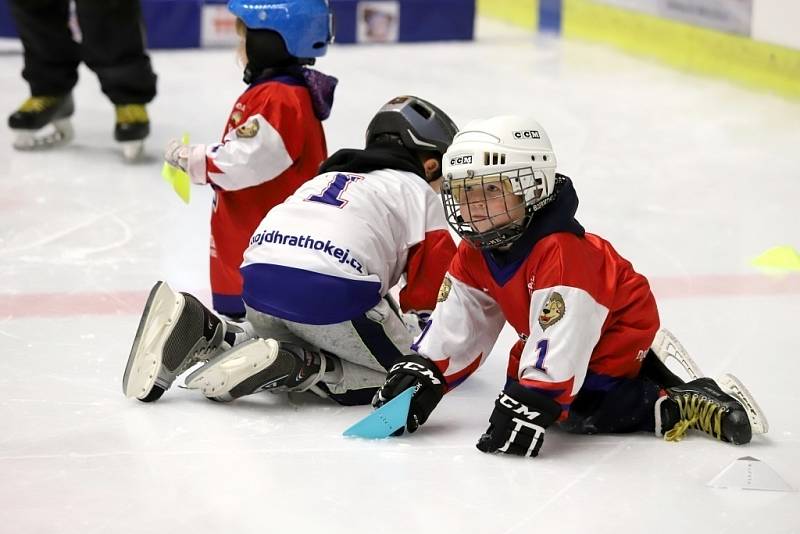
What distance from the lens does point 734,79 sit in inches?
287

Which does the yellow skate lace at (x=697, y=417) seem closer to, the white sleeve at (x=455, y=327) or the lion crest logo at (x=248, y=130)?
the white sleeve at (x=455, y=327)

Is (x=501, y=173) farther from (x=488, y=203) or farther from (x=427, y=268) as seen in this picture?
(x=427, y=268)

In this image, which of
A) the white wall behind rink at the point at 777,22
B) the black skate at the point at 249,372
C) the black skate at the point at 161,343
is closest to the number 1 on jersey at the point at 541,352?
the black skate at the point at 249,372

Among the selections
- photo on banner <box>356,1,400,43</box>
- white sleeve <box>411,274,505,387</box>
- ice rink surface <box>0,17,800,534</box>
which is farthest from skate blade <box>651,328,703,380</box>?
photo on banner <box>356,1,400,43</box>

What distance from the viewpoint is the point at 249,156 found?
3252mm

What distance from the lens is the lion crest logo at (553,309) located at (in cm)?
241

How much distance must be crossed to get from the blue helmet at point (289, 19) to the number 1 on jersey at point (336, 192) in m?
0.62

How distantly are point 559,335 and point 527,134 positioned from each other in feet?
1.27

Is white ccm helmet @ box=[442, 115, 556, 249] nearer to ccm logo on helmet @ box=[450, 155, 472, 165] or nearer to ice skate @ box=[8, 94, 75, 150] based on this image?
ccm logo on helmet @ box=[450, 155, 472, 165]

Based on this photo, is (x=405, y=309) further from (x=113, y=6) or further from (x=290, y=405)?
(x=113, y=6)

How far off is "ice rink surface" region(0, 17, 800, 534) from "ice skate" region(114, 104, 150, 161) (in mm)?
92

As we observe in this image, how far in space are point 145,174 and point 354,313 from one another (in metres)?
2.74

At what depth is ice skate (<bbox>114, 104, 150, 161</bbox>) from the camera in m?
5.49

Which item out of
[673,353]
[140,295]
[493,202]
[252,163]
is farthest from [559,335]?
[140,295]
